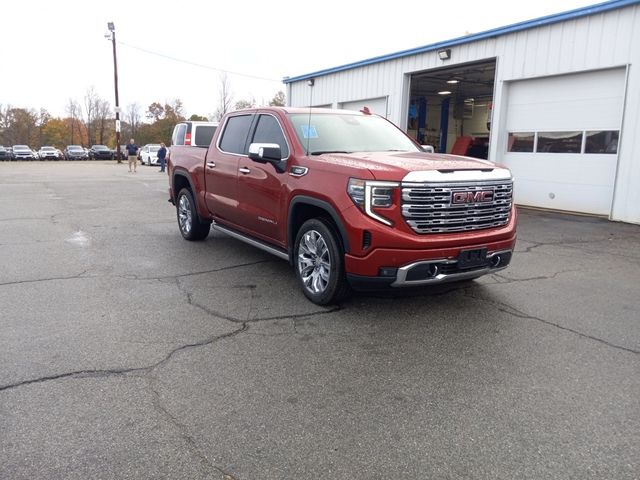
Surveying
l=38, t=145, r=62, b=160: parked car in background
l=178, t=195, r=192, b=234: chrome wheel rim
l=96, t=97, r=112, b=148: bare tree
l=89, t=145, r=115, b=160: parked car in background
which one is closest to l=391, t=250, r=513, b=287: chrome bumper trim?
l=178, t=195, r=192, b=234: chrome wheel rim

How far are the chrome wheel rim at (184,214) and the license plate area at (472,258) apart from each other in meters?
4.94

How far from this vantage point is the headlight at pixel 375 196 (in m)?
4.52

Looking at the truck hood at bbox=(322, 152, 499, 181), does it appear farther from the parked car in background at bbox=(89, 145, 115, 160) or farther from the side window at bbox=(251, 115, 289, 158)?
the parked car in background at bbox=(89, 145, 115, 160)

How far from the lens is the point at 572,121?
12.0 meters

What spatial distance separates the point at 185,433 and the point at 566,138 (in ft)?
39.0

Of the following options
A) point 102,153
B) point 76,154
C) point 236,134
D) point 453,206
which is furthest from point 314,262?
point 76,154

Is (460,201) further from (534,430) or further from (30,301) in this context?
(30,301)

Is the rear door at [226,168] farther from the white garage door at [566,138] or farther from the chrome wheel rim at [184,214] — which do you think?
the white garage door at [566,138]

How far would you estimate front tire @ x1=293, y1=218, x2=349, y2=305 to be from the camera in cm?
490

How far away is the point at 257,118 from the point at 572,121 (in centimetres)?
863

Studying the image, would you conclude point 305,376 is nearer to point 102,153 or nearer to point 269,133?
point 269,133

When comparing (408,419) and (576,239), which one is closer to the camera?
(408,419)

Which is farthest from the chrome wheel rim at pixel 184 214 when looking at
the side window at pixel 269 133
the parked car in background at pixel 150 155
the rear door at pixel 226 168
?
the parked car in background at pixel 150 155

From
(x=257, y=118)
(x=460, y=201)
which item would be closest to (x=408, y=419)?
(x=460, y=201)
